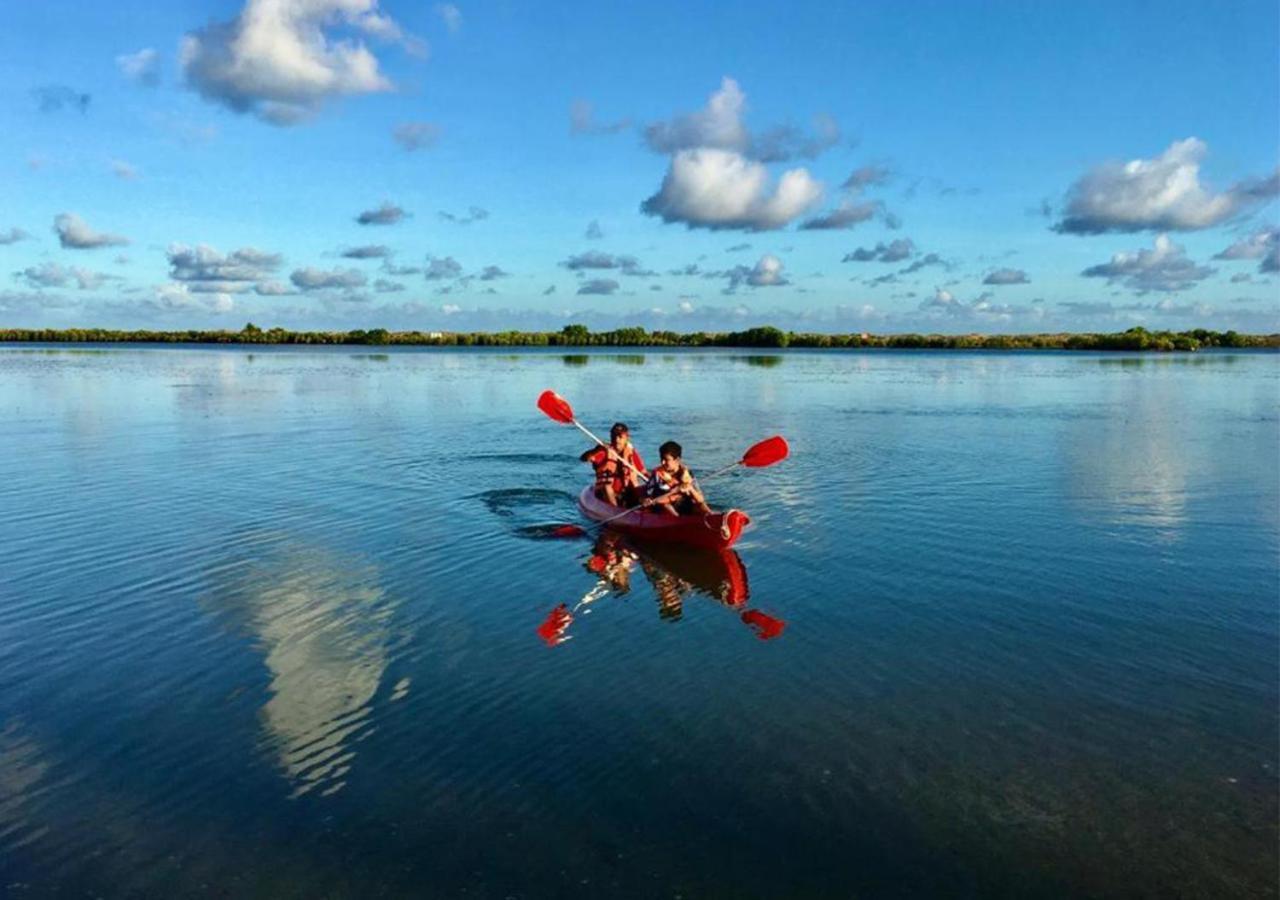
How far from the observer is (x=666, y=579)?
35.7ft

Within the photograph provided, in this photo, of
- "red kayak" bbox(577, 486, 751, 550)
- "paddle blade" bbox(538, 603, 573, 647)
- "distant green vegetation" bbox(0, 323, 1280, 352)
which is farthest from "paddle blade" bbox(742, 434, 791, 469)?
"distant green vegetation" bbox(0, 323, 1280, 352)

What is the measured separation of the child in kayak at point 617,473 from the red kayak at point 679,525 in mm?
205

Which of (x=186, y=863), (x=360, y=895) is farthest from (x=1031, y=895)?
(x=186, y=863)

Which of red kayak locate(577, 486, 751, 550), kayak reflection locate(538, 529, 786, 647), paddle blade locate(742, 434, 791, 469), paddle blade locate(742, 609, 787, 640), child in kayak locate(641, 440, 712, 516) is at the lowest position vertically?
kayak reflection locate(538, 529, 786, 647)

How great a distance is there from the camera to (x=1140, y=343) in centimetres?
9619

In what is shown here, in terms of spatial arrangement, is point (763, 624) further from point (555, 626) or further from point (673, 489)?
point (673, 489)

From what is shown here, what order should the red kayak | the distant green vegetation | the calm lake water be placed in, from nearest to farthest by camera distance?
the calm lake water → the red kayak → the distant green vegetation

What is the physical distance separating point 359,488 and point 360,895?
11.7 m

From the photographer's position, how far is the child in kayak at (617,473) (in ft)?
45.6

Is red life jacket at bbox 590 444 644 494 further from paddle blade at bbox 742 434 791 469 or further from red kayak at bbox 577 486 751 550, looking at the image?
paddle blade at bbox 742 434 791 469

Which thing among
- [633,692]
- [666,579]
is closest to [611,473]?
[666,579]

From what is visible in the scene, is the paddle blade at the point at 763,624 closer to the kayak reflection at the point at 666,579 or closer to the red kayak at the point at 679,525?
the kayak reflection at the point at 666,579

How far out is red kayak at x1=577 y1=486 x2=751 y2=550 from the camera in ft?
37.5

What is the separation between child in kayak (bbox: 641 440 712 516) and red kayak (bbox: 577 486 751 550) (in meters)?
0.19
